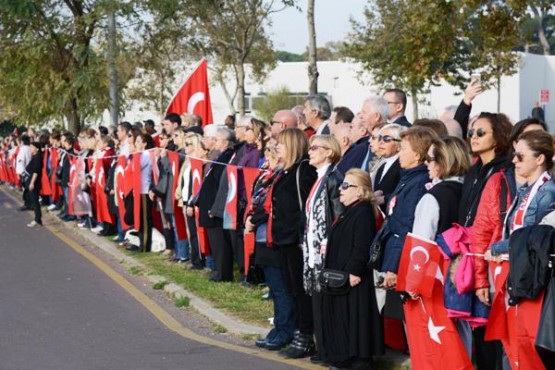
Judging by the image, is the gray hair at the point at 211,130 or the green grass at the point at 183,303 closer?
the green grass at the point at 183,303

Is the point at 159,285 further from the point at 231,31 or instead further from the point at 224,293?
the point at 231,31

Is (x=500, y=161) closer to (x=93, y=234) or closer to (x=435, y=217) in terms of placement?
(x=435, y=217)

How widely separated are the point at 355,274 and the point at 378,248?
378 millimetres

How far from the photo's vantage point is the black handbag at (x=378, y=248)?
7892 mm

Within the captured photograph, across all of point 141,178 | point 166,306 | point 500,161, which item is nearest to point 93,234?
point 141,178

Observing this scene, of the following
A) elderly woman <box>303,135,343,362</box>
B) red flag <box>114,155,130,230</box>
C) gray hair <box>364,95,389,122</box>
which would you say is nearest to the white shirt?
red flag <box>114,155,130,230</box>

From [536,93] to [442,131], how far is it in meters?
50.4

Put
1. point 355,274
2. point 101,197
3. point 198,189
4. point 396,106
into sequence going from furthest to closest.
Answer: point 101,197, point 198,189, point 396,106, point 355,274

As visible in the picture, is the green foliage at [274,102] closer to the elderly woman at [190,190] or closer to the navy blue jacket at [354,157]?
the elderly woman at [190,190]

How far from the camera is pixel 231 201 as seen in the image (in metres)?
12.4

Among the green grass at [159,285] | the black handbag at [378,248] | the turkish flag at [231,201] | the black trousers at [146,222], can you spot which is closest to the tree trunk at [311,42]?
the black trousers at [146,222]

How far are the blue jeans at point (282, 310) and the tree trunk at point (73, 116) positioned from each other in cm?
1802

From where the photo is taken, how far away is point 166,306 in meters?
11.8

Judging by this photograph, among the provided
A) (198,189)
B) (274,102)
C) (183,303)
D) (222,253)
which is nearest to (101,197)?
(198,189)
